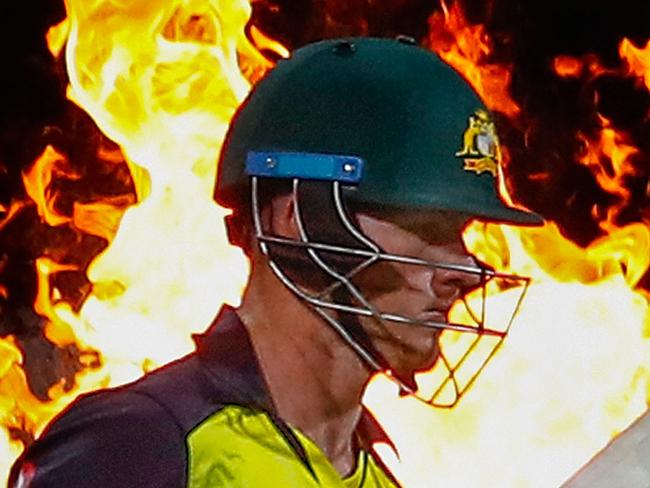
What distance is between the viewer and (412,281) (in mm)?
1294

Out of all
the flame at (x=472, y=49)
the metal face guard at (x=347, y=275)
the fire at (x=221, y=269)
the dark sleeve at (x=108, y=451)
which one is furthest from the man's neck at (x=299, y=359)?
the flame at (x=472, y=49)

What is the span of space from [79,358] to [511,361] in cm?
62

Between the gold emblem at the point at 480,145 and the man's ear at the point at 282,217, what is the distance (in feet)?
0.45

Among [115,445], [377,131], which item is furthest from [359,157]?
[115,445]

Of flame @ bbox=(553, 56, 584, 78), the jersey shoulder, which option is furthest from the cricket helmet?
flame @ bbox=(553, 56, 584, 78)

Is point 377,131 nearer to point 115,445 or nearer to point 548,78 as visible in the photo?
point 115,445

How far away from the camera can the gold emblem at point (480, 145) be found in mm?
1288

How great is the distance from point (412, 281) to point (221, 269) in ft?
3.32

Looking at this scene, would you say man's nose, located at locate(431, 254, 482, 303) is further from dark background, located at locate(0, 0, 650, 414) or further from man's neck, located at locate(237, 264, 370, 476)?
dark background, located at locate(0, 0, 650, 414)

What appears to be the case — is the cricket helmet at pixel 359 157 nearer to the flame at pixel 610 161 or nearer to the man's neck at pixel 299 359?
the man's neck at pixel 299 359

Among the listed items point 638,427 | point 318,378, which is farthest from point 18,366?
point 638,427

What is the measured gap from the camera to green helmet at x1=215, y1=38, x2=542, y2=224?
1.25m

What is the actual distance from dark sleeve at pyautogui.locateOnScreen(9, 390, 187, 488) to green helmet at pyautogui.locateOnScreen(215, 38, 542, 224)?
22cm

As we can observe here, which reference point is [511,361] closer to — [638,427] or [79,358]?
[79,358]
